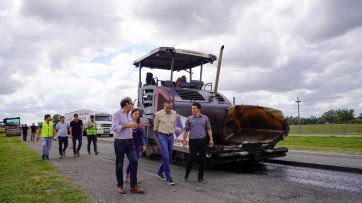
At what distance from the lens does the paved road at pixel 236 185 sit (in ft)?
20.6

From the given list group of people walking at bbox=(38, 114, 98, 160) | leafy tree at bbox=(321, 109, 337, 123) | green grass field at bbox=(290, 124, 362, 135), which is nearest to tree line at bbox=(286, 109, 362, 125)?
leafy tree at bbox=(321, 109, 337, 123)

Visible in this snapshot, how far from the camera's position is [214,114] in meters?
10.9

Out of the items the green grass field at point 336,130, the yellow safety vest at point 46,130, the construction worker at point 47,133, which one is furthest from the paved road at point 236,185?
the green grass field at point 336,130

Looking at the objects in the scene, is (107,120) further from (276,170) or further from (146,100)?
(276,170)

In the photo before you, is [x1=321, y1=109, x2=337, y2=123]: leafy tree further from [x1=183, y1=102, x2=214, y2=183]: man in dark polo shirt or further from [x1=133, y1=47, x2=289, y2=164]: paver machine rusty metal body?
[x1=183, y1=102, x2=214, y2=183]: man in dark polo shirt

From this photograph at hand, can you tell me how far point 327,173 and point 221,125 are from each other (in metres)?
3.04

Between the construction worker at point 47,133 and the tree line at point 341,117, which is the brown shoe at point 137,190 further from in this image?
the tree line at point 341,117

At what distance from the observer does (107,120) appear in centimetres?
3709

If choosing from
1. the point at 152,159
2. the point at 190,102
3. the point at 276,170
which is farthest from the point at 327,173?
the point at 152,159

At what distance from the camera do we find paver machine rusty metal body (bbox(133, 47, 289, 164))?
9680 millimetres

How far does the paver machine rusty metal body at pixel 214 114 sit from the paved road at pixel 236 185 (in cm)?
57

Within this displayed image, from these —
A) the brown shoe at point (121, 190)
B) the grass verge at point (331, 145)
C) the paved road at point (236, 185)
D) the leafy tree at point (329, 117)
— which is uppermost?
the leafy tree at point (329, 117)

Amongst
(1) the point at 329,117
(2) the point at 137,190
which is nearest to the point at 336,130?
(1) the point at 329,117

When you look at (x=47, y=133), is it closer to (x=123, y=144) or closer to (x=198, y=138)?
(x=198, y=138)
